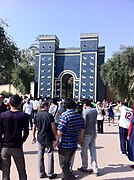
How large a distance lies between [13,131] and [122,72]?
92.5 feet

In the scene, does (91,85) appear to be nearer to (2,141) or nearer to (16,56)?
(16,56)

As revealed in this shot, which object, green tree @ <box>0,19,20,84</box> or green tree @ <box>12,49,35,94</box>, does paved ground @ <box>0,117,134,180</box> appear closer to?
green tree @ <box>0,19,20,84</box>

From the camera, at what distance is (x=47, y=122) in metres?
5.89

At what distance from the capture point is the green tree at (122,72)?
101ft

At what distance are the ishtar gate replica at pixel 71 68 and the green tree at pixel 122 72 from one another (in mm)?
6023

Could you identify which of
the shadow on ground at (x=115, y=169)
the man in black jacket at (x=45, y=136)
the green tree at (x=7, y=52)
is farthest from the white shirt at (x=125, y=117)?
the green tree at (x=7, y=52)

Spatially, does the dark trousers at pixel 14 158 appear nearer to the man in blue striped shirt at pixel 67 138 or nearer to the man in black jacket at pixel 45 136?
the man in blue striped shirt at pixel 67 138

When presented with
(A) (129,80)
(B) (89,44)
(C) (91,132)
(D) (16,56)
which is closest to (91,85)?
(B) (89,44)

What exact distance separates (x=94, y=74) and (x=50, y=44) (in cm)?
886

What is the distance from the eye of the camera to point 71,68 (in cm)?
4175

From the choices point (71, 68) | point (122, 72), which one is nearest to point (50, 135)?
point (122, 72)

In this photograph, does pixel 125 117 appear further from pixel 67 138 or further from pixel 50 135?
pixel 67 138

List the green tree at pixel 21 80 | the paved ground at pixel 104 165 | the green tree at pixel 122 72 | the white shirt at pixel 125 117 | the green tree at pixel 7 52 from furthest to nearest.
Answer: the green tree at pixel 21 80 < the green tree at pixel 122 72 < the green tree at pixel 7 52 < the white shirt at pixel 125 117 < the paved ground at pixel 104 165

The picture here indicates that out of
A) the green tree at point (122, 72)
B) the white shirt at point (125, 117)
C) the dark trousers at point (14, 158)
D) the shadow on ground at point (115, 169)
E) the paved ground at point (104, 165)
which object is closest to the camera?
the dark trousers at point (14, 158)
